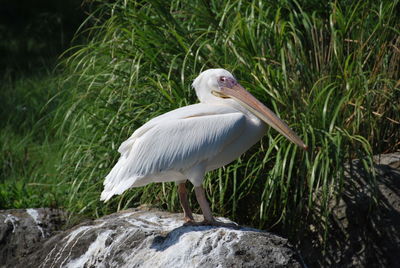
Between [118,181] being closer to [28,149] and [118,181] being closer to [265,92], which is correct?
[265,92]

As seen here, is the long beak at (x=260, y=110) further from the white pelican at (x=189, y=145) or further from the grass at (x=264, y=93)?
the grass at (x=264, y=93)

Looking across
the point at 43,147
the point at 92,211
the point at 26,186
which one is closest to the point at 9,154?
the point at 43,147

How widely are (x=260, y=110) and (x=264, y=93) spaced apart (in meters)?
0.80

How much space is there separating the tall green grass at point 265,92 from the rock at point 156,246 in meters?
→ 0.69

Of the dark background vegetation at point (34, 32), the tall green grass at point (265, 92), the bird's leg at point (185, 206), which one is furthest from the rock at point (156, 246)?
the dark background vegetation at point (34, 32)

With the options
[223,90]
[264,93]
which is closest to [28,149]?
[264,93]

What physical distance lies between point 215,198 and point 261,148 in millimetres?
516

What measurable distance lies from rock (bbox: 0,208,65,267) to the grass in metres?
0.25

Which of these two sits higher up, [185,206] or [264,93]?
[264,93]

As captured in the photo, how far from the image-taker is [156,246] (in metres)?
4.42

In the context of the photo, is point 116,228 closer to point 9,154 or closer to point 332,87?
point 332,87

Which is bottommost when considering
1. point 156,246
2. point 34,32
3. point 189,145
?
point 156,246

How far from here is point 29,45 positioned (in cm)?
1098

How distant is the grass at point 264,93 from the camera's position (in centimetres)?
517
